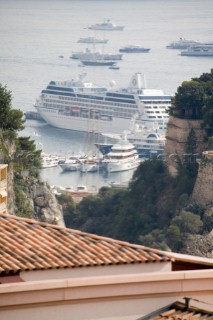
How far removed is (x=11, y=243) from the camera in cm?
647

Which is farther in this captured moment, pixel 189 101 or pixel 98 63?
pixel 98 63

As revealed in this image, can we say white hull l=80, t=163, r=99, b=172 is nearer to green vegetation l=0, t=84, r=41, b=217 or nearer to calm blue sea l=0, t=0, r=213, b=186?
calm blue sea l=0, t=0, r=213, b=186

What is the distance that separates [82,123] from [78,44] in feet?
151

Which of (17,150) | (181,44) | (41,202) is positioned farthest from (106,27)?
(41,202)

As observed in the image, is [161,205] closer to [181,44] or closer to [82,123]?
[82,123]

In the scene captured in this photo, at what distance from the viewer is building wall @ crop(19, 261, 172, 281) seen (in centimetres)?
631

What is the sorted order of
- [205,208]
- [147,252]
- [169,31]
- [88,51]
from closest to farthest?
[147,252] < [205,208] < [88,51] < [169,31]

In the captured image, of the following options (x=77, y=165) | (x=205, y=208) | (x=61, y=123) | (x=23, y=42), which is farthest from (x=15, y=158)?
(x=23, y=42)

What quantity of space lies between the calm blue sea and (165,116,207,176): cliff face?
20363mm

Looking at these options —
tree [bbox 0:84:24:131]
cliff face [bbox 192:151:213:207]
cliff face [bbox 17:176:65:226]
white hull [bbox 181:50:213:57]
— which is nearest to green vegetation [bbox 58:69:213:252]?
cliff face [bbox 192:151:213:207]

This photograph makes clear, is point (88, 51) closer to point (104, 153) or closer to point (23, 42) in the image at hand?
point (23, 42)

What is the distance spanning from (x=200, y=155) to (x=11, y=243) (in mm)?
28069

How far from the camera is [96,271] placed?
641 centimetres

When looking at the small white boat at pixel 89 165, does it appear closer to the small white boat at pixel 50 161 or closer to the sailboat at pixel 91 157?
the sailboat at pixel 91 157
